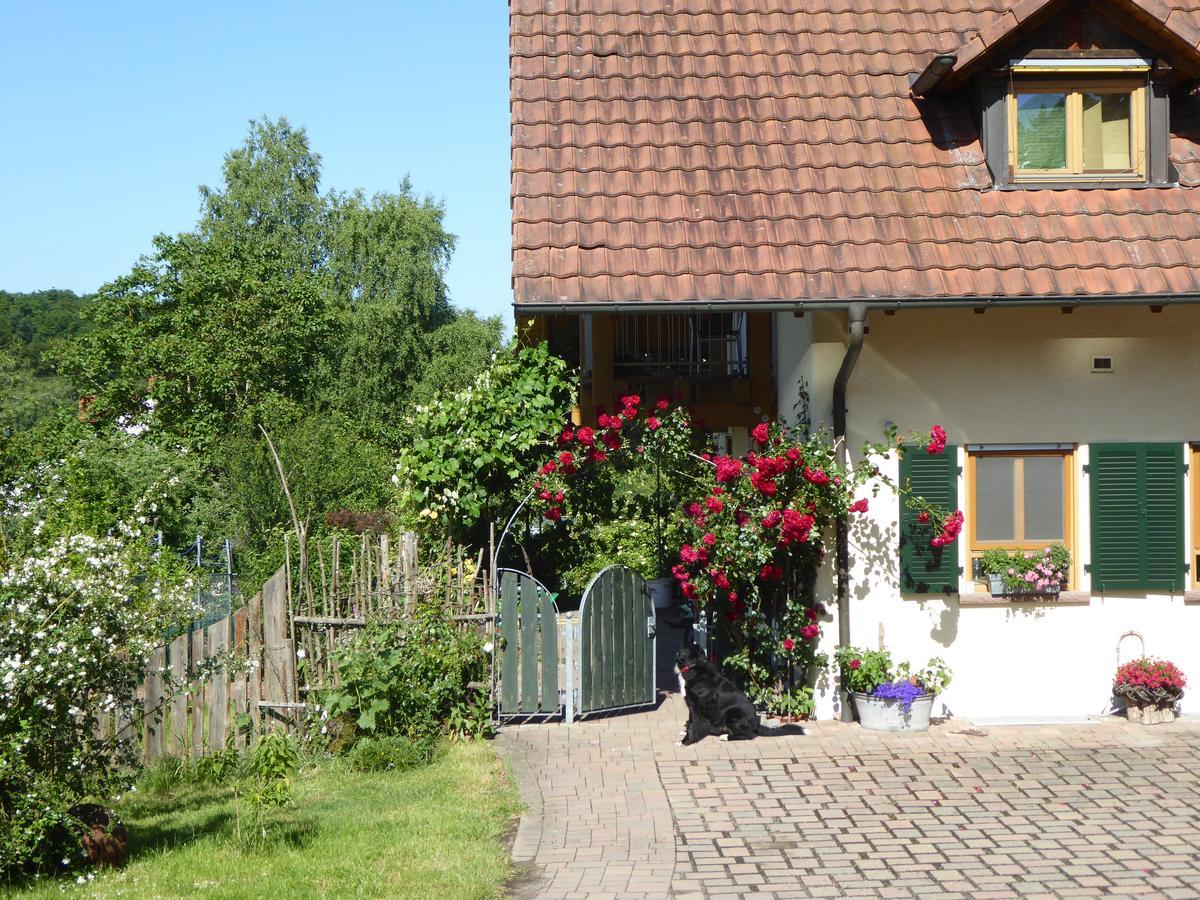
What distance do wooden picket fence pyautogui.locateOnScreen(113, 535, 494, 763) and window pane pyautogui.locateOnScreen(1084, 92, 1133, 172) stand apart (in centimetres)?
698

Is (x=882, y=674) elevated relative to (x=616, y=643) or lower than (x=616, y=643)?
lower

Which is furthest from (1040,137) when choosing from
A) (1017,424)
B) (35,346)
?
(35,346)

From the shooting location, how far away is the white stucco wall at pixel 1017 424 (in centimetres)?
1066

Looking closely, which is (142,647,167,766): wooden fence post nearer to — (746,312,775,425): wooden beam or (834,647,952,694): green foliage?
(834,647,952,694): green foliage

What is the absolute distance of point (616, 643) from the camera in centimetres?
1119

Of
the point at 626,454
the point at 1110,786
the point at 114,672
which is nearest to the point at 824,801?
the point at 1110,786

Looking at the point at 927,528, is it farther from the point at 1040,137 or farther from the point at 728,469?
the point at 1040,137

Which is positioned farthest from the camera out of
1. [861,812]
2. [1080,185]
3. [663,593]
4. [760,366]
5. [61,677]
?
[663,593]

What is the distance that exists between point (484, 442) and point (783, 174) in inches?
141

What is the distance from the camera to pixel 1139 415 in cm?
1075

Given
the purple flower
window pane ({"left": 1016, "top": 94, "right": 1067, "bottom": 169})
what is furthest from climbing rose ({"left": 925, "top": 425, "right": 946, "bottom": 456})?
window pane ({"left": 1016, "top": 94, "right": 1067, "bottom": 169})

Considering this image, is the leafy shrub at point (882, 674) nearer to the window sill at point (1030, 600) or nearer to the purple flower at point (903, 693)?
the purple flower at point (903, 693)

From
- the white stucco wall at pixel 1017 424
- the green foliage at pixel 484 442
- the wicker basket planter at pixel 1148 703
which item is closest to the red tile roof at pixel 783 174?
the white stucco wall at pixel 1017 424

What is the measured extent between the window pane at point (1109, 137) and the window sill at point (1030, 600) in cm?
381
